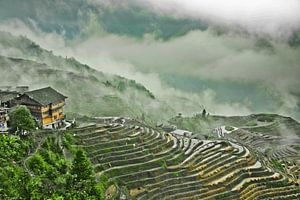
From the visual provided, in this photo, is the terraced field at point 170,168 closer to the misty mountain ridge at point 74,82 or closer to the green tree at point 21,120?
the green tree at point 21,120

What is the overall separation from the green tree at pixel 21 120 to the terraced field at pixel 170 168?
13.7 ft

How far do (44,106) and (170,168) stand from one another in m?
11.5

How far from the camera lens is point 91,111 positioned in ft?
237

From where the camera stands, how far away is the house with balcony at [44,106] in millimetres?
39469

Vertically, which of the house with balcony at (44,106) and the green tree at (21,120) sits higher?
the house with balcony at (44,106)

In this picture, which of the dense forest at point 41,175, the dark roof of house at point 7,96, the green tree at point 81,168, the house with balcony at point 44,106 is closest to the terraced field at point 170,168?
the house with balcony at point 44,106

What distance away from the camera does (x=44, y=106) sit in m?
39.6

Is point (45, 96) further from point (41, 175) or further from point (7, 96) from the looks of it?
point (41, 175)

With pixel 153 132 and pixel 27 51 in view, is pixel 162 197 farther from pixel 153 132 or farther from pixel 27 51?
pixel 27 51

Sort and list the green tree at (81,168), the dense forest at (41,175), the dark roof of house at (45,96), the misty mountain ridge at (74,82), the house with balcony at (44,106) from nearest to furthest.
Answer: the dense forest at (41,175)
the green tree at (81,168)
the house with balcony at (44,106)
the dark roof of house at (45,96)
the misty mountain ridge at (74,82)

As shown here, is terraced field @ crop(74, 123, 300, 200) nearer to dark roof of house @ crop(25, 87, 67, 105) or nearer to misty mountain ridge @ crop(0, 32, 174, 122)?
dark roof of house @ crop(25, 87, 67, 105)

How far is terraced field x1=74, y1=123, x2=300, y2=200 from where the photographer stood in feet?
115

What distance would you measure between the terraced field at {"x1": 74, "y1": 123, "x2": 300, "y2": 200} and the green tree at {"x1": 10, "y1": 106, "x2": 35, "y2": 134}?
418 cm

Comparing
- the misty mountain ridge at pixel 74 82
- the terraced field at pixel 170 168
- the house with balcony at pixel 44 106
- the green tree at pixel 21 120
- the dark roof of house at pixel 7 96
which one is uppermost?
the misty mountain ridge at pixel 74 82
